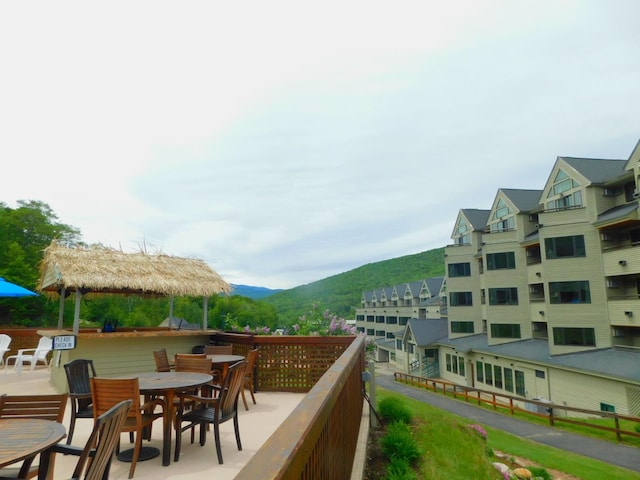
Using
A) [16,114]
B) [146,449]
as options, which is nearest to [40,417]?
[146,449]

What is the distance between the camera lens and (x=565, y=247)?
22.6 meters

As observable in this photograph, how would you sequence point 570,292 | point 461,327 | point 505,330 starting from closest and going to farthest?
point 570,292
point 505,330
point 461,327

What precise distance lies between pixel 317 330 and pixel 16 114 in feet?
38.9

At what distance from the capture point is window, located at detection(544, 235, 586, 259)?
22.0m

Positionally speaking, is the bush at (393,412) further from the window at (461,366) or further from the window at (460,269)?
the window at (460,269)

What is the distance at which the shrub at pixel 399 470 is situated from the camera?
4156 mm

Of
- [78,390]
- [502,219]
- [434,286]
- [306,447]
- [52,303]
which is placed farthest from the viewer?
[434,286]

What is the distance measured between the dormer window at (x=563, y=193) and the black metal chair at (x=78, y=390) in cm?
2560

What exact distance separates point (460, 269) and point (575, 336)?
40.8 ft

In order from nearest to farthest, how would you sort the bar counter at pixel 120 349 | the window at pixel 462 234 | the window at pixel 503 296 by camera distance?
the bar counter at pixel 120 349, the window at pixel 503 296, the window at pixel 462 234

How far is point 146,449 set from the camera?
14.8 ft

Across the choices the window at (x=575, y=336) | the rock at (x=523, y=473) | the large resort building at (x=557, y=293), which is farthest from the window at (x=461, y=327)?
the rock at (x=523, y=473)

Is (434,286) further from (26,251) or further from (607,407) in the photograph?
(26,251)

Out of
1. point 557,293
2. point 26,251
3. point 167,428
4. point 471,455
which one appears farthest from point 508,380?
point 26,251
